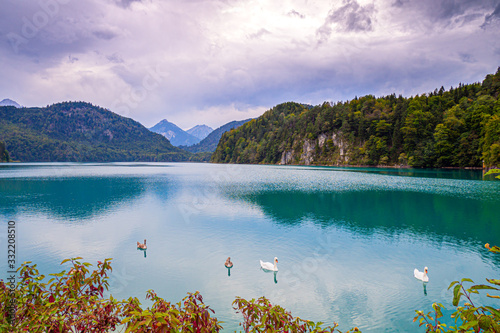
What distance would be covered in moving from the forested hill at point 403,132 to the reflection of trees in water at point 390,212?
4618cm

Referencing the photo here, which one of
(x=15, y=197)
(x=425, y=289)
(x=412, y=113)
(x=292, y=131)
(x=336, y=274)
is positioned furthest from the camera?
(x=292, y=131)

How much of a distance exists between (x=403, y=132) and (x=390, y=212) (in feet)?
328

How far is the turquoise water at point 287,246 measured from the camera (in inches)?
440

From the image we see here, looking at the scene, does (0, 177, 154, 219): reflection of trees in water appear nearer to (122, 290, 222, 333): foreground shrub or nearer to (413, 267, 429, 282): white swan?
(122, 290, 222, 333): foreground shrub

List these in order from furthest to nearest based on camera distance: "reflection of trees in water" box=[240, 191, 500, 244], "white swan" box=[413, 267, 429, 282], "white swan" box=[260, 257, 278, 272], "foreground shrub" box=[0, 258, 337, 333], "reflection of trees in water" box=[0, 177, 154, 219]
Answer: "reflection of trees in water" box=[0, 177, 154, 219], "reflection of trees in water" box=[240, 191, 500, 244], "white swan" box=[260, 257, 278, 272], "white swan" box=[413, 267, 429, 282], "foreground shrub" box=[0, 258, 337, 333]

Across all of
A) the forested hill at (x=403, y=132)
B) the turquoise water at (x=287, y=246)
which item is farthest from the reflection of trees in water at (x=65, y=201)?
the forested hill at (x=403, y=132)

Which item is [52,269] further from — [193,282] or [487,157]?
[487,157]

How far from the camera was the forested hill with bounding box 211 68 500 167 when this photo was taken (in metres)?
81.9

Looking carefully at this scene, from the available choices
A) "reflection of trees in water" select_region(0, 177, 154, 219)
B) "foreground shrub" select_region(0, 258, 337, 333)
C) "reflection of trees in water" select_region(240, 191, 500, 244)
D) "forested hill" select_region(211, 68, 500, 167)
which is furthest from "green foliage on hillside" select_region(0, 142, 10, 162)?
"foreground shrub" select_region(0, 258, 337, 333)

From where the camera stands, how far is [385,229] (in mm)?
21562

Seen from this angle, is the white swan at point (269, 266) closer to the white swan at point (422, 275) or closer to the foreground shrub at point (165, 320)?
the white swan at point (422, 275)

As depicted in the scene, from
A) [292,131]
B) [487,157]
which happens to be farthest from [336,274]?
[292,131]

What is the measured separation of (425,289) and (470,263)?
5.26 metres

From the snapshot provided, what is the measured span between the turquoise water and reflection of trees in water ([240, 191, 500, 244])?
0.37ft
